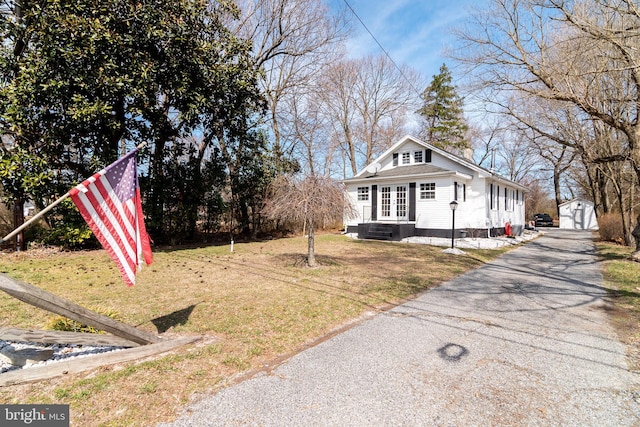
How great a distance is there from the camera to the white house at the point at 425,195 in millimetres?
15977

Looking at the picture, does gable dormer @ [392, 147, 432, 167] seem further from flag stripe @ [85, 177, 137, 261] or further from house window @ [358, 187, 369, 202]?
flag stripe @ [85, 177, 137, 261]

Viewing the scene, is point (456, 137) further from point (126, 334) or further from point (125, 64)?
point (126, 334)

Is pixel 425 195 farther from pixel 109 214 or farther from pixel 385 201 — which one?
pixel 109 214

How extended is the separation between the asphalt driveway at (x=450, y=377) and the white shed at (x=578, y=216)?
117ft

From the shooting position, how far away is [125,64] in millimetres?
9977

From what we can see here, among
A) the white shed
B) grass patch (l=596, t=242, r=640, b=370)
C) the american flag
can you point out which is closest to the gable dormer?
grass patch (l=596, t=242, r=640, b=370)

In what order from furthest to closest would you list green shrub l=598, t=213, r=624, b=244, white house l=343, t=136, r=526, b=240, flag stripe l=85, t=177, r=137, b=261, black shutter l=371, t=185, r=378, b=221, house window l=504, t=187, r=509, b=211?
house window l=504, t=187, r=509, b=211 < black shutter l=371, t=185, r=378, b=221 < green shrub l=598, t=213, r=624, b=244 < white house l=343, t=136, r=526, b=240 < flag stripe l=85, t=177, r=137, b=261

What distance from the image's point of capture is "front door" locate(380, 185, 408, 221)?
17469mm

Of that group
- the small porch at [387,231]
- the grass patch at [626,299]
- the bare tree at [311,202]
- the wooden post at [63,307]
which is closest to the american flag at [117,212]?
the wooden post at [63,307]

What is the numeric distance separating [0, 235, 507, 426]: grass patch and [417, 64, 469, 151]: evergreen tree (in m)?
24.5

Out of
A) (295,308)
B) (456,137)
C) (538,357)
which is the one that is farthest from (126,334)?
(456,137)

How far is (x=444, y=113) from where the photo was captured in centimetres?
3266

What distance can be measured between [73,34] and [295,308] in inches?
384

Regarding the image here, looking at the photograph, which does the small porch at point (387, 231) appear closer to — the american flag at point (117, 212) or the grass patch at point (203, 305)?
the grass patch at point (203, 305)
